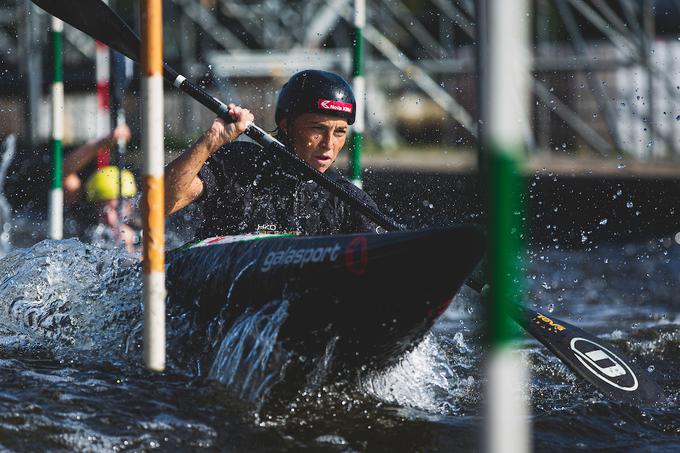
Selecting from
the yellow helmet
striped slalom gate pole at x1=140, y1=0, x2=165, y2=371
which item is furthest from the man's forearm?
the yellow helmet

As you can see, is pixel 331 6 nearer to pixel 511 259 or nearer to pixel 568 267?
pixel 568 267

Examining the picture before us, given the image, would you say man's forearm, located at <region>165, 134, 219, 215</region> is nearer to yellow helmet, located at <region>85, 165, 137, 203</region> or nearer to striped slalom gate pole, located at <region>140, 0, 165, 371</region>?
striped slalom gate pole, located at <region>140, 0, 165, 371</region>

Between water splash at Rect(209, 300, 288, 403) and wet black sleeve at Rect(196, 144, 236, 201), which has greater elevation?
wet black sleeve at Rect(196, 144, 236, 201)

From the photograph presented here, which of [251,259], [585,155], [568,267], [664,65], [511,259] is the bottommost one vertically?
[511,259]

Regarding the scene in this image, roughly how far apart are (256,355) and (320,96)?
4.57ft

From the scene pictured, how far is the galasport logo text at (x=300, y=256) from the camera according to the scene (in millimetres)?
3195

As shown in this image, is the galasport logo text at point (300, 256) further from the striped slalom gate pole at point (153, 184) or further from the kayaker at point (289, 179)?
the kayaker at point (289, 179)

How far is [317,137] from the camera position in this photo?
433cm

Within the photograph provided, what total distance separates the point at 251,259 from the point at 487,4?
6.32ft

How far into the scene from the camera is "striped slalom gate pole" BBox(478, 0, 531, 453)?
166cm

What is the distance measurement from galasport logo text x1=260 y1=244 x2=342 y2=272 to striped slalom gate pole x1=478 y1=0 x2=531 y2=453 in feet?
4.66

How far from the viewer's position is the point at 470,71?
1256 cm

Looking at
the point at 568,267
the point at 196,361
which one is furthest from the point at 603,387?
the point at 568,267

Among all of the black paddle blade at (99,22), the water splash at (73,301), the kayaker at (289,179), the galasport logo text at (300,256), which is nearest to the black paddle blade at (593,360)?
the kayaker at (289,179)
